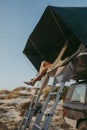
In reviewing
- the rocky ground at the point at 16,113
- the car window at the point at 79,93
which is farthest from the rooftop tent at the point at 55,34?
the rocky ground at the point at 16,113

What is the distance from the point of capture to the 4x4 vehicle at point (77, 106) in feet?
32.2

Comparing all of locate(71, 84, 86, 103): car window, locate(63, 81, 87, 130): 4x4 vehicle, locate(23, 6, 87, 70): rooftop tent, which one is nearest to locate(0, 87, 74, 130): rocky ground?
locate(63, 81, 87, 130): 4x4 vehicle

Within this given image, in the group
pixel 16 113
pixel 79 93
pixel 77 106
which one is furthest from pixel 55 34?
pixel 16 113

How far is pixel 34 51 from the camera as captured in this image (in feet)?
34.8

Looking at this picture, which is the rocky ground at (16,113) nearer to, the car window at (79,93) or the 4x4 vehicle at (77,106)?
the 4x4 vehicle at (77,106)

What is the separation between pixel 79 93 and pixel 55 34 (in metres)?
2.52

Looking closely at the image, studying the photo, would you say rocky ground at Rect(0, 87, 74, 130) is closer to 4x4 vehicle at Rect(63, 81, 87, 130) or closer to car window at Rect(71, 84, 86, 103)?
4x4 vehicle at Rect(63, 81, 87, 130)

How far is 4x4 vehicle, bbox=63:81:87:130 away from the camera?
387 inches

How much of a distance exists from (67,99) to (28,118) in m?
2.71

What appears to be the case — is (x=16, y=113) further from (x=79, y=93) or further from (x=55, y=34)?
(x=55, y=34)

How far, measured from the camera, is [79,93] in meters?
10.5

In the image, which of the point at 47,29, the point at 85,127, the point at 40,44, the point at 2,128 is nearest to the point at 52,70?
the point at 47,29

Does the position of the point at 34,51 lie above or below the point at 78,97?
above

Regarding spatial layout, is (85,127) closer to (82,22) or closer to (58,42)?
(58,42)
